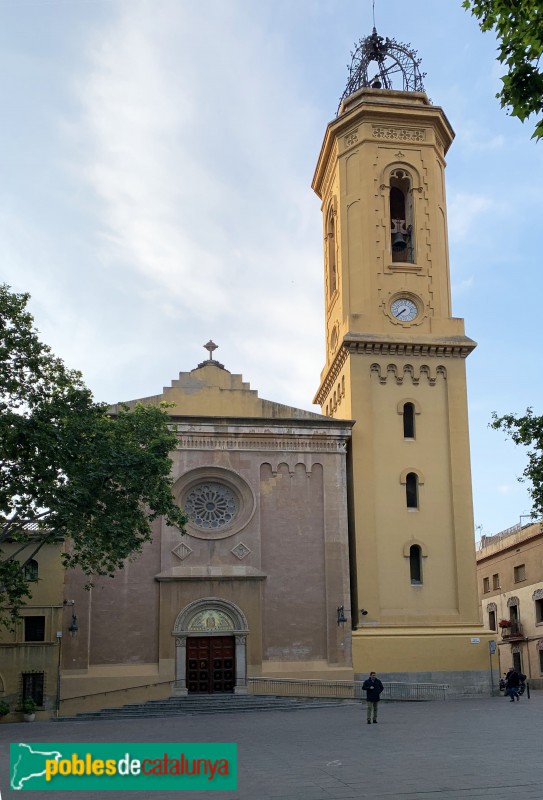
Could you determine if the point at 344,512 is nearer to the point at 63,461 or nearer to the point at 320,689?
the point at 320,689

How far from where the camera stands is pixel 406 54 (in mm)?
43438

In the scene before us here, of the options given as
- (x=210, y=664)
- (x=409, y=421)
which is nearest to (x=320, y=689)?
(x=210, y=664)

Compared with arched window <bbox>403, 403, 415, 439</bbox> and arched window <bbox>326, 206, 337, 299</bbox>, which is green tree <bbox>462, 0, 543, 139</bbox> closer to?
arched window <bbox>403, 403, 415, 439</bbox>

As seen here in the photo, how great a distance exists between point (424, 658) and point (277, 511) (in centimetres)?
754

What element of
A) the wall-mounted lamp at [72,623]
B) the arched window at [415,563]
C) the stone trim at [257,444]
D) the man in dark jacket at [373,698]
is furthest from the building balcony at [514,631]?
the man in dark jacket at [373,698]

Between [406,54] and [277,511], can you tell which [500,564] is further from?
[406,54]

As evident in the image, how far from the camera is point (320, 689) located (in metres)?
33.2

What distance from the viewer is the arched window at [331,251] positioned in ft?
140

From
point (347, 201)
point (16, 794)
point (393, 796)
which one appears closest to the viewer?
point (393, 796)

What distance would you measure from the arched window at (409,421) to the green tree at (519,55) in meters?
27.1

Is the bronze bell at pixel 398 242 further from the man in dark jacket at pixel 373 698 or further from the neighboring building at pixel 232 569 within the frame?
the man in dark jacket at pixel 373 698

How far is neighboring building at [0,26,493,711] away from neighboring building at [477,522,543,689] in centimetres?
1226

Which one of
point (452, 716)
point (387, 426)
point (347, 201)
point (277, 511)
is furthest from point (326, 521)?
point (347, 201)

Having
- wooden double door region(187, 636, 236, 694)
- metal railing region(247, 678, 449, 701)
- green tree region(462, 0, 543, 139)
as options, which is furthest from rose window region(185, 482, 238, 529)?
green tree region(462, 0, 543, 139)
